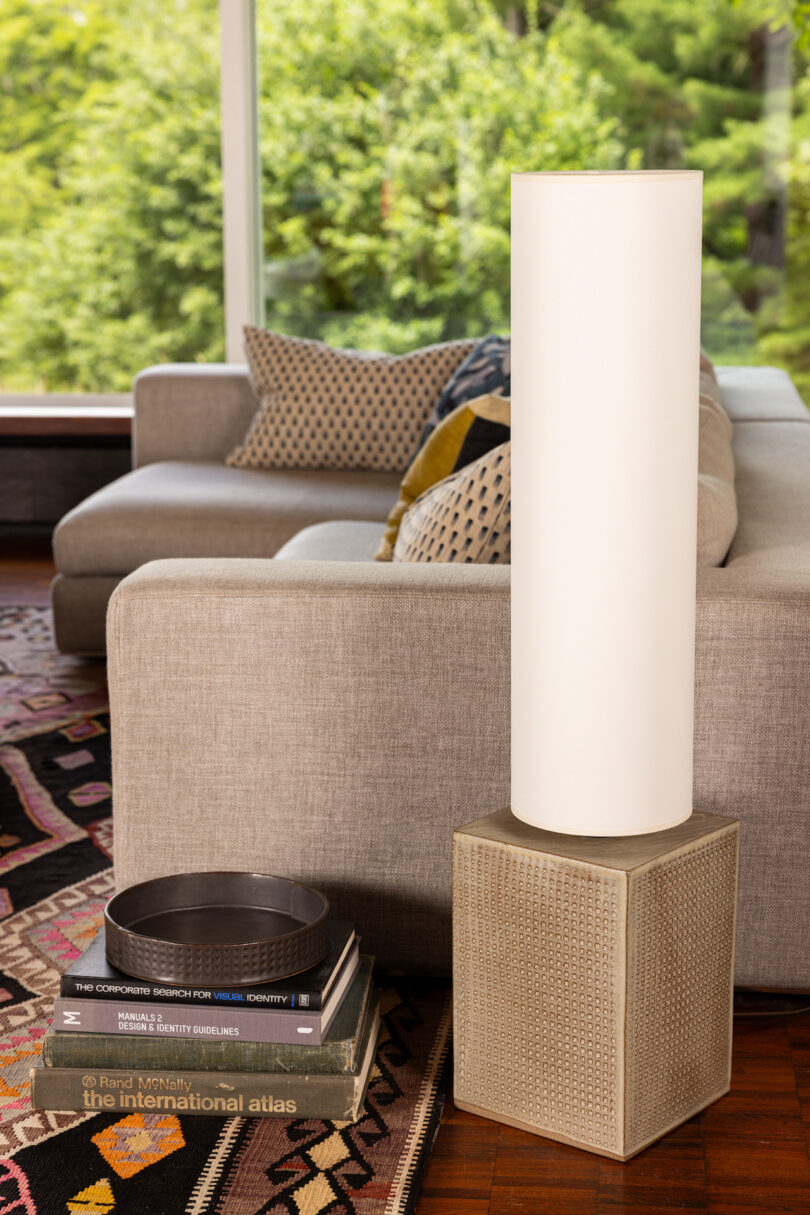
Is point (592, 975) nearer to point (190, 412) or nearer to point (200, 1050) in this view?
point (200, 1050)

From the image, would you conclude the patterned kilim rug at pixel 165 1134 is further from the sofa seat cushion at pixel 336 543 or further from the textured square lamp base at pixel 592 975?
the sofa seat cushion at pixel 336 543

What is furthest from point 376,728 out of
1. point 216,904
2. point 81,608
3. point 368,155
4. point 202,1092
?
point 368,155

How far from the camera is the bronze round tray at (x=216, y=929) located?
6.03ft

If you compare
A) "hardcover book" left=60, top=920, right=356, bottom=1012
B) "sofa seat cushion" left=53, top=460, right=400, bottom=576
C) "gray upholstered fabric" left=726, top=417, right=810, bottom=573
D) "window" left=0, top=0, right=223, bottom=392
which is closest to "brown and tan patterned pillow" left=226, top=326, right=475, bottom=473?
"sofa seat cushion" left=53, top=460, right=400, bottom=576

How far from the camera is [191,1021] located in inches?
72.8

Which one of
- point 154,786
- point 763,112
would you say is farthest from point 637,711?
point 763,112

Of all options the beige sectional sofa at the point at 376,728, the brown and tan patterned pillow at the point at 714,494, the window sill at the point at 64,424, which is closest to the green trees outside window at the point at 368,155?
the window sill at the point at 64,424

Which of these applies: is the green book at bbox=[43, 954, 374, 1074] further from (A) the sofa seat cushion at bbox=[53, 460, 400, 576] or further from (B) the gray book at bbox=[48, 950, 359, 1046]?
(A) the sofa seat cushion at bbox=[53, 460, 400, 576]

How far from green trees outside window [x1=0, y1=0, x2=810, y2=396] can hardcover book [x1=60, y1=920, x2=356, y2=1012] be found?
4.52 m

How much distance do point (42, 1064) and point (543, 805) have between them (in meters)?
0.72

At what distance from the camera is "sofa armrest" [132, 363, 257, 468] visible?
15.5 ft

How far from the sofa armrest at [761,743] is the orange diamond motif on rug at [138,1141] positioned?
32.2 inches

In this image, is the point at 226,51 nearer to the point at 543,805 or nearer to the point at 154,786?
the point at 154,786

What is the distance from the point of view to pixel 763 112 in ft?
19.0
